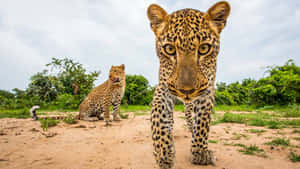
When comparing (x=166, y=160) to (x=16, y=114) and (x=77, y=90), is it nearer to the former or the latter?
(x=16, y=114)

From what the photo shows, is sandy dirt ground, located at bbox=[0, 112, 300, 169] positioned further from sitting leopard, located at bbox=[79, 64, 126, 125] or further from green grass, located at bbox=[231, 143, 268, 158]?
sitting leopard, located at bbox=[79, 64, 126, 125]

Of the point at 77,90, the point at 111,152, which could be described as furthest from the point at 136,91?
the point at 111,152

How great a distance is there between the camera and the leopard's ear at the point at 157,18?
2.24m

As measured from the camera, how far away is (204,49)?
2.09 meters

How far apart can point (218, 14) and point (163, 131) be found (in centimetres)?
167

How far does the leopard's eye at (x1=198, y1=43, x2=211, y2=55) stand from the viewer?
2.07 metres

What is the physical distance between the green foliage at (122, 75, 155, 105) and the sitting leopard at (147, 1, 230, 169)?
1349 cm

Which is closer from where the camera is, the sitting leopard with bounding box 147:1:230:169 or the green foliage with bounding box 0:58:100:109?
the sitting leopard with bounding box 147:1:230:169

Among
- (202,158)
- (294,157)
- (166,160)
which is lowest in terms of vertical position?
(294,157)

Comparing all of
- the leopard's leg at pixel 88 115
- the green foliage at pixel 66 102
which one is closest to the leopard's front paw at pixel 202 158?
the leopard's leg at pixel 88 115

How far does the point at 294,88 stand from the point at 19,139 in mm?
14417

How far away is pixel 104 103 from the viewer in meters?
7.11

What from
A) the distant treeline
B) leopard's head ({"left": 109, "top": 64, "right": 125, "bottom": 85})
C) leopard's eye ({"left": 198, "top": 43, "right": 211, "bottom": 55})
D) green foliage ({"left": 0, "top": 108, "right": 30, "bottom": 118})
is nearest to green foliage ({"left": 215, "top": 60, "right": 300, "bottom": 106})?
the distant treeline

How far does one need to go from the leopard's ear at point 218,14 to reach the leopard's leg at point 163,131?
102 cm
